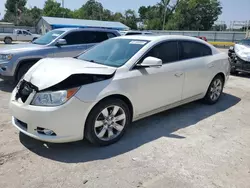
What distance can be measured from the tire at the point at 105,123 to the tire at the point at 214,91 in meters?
2.49

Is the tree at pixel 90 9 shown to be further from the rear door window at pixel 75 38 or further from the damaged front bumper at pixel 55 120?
the damaged front bumper at pixel 55 120

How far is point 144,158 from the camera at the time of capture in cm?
330

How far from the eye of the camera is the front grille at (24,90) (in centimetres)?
331

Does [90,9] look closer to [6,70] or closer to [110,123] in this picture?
[6,70]

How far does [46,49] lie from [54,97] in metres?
4.19

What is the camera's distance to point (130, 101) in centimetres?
375

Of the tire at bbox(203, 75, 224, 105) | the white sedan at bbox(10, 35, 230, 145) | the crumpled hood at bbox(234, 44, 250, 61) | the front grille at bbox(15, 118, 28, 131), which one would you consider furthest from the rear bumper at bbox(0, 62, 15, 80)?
the crumpled hood at bbox(234, 44, 250, 61)

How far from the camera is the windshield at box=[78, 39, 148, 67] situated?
3974 millimetres

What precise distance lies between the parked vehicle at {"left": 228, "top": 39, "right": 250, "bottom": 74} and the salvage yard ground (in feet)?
16.9

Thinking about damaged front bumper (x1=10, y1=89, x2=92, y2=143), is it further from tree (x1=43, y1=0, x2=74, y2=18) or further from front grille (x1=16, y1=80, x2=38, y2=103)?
tree (x1=43, y1=0, x2=74, y2=18)

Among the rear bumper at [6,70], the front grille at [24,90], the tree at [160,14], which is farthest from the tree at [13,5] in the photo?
the front grille at [24,90]

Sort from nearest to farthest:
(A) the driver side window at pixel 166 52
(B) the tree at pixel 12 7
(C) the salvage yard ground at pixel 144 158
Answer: (C) the salvage yard ground at pixel 144 158 < (A) the driver side window at pixel 166 52 < (B) the tree at pixel 12 7

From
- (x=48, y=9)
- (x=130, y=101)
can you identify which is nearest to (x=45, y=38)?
(x=130, y=101)

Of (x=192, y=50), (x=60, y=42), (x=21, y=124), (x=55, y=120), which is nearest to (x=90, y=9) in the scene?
(x=60, y=42)
